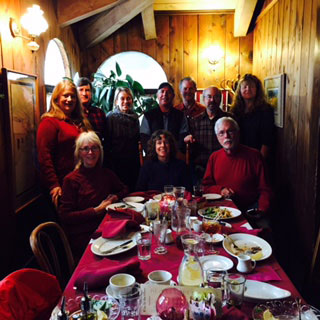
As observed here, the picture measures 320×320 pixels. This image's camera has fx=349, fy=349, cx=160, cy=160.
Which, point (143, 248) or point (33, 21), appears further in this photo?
point (33, 21)

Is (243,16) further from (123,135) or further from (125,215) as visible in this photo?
(125,215)

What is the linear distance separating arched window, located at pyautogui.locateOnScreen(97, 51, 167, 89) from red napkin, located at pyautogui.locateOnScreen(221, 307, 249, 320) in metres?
4.33

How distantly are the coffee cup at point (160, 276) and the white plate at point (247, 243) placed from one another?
0.33 meters

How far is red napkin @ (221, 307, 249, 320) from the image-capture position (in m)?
0.98

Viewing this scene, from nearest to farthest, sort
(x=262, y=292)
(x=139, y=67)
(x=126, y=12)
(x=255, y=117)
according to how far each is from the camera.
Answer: (x=262, y=292) < (x=255, y=117) < (x=126, y=12) < (x=139, y=67)

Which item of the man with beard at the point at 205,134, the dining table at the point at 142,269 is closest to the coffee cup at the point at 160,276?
the dining table at the point at 142,269

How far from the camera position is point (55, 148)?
2604 millimetres

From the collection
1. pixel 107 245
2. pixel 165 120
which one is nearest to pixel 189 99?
pixel 165 120

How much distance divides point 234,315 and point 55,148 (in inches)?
77.4

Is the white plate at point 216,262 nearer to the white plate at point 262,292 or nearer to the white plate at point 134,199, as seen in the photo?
the white plate at point 262,292

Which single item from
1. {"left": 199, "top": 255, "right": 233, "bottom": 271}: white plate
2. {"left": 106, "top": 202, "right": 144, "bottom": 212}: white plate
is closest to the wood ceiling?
{"left": 106, "top": 202, "right": 144, "bottom": 212}: white plate

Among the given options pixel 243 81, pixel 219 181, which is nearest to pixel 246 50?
pixel 243 81

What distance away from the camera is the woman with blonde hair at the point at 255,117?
3256 mm

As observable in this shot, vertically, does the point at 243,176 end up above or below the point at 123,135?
below
